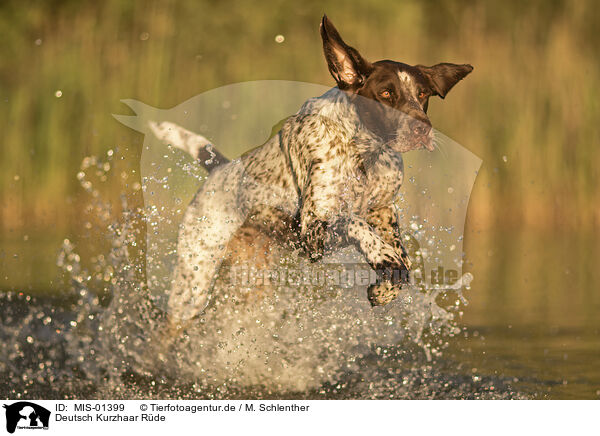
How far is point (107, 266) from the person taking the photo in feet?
18.1

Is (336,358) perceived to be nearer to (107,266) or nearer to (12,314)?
(107,266)

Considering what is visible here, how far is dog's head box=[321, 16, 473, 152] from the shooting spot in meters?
4.58

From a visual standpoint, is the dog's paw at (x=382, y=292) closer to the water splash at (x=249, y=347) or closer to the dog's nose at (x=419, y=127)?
the water splash at (x=249, y=347)

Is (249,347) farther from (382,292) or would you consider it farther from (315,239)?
(382,292)

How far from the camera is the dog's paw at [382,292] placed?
14.5ft

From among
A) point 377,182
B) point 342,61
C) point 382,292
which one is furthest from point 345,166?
point 382,292

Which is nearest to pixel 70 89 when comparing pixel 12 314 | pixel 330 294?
pixel 12 314
